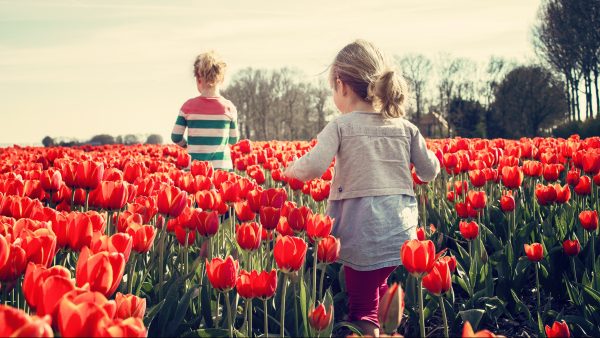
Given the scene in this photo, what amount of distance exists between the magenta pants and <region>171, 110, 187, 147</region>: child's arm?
3.58 m

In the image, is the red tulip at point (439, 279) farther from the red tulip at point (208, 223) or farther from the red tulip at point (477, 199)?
the red tulip at point (477, 199)

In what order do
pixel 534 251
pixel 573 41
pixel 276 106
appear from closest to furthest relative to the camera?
1. pixel 534 251
2. pixel 573 41
3. pixel 276 106

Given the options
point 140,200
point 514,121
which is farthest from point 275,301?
point 514,121

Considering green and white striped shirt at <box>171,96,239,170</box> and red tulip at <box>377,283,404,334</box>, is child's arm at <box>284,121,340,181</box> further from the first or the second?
green and white striped shirt at <box>171,96,239,170</box>

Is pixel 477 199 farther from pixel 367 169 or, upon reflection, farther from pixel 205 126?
pixel 205 126

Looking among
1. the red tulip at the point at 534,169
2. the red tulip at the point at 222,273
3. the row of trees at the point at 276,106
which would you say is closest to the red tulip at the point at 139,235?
the red tulip at the point at 222,273

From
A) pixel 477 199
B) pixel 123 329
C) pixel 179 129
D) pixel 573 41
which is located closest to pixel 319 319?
pixel 123 329

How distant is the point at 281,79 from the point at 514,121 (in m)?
32.8

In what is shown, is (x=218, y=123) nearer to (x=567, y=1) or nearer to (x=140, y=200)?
(x=140, y=200)

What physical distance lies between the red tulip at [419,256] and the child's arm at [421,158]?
5.20 ft

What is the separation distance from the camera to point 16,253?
5.98 feet

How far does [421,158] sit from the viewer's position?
3.83m

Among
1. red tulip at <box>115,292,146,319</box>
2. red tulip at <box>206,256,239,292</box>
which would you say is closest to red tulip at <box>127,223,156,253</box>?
red tulip at <box>206,256,239,292</box>

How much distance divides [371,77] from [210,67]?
307cm
